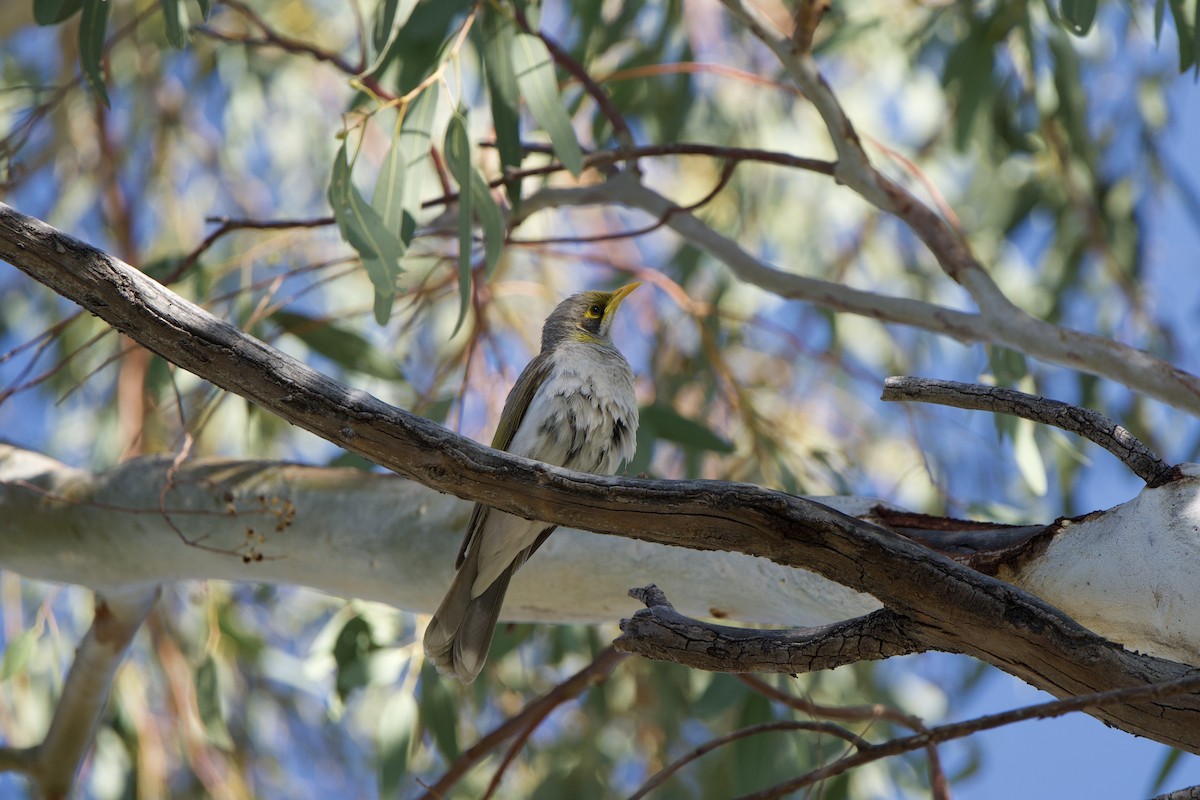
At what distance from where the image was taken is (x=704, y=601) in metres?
2.58

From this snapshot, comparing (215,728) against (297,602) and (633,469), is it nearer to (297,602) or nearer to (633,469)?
(633,469)

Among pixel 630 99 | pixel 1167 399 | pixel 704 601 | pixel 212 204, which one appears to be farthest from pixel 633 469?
pixel 212 204

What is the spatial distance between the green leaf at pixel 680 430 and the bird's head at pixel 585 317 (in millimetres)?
246

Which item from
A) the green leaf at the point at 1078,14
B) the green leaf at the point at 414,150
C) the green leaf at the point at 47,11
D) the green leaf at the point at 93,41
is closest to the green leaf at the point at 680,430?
the green leaf at the point at 414,150

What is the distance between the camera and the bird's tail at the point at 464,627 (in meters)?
2.67

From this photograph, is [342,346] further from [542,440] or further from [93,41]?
[93,41]

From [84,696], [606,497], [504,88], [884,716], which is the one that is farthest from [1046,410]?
[84,696]

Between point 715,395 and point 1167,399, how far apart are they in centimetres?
210

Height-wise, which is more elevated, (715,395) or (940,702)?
(715,395)

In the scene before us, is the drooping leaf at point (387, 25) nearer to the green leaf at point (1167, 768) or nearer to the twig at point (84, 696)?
the twig at point (84, 696)

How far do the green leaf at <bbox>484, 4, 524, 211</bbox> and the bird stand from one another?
1.46 feet

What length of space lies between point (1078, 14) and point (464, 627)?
6.07 ft

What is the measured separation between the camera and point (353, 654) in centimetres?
333

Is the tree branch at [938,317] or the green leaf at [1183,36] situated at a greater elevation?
the green leaf at [1183,36]
